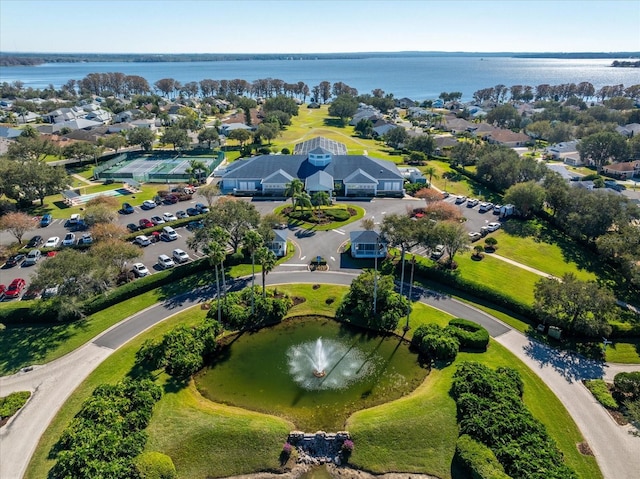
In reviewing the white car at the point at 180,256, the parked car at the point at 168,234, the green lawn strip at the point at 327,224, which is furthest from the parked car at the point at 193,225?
the green lawn strip at the point at 327,224

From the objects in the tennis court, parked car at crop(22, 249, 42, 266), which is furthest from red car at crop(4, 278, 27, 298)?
the tennis court

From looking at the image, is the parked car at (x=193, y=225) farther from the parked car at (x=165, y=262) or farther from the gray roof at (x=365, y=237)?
the gray roof at (x=365, y=237)

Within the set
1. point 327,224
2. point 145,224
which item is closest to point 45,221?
point 145,224

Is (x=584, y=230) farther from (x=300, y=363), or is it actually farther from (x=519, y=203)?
(x=300, y=363)

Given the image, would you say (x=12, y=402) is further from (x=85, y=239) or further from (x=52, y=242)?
(x=52, y=242)

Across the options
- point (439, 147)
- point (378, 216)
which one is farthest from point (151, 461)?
point (439, 147)

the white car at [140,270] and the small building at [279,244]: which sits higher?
the small building at [279,244]
